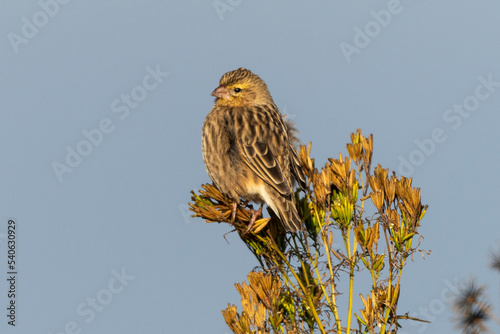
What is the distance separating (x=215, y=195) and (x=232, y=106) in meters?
1.76

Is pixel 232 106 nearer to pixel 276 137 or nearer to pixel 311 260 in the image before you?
pixel 276 137

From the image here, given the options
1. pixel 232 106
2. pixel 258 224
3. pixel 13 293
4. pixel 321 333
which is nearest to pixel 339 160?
pixel 258 224

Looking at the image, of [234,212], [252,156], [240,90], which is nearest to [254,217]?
[234,212]

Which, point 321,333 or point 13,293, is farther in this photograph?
point 13,293

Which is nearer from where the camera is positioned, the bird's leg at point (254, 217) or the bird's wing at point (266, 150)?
the bird's leg at point (254, 217)

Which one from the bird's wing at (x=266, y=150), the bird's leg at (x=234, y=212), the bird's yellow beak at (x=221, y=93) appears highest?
the bird's yellow beak at (x=221, y=93)

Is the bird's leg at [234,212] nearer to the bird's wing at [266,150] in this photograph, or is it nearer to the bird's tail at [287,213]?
the bird's tail at [287,213]

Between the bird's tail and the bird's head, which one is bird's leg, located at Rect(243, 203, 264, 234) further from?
the bird's head

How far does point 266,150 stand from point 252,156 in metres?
0.14

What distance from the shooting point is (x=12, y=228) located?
9383 millimetres

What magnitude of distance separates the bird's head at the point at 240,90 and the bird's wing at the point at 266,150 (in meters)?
0.70

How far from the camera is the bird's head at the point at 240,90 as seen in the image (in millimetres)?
6633

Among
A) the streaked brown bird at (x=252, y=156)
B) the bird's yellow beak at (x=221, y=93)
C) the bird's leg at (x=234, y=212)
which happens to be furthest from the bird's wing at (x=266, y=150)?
the bird's yellow beak at (x=221, y=93)

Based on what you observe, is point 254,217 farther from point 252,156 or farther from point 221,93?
point 221,93
